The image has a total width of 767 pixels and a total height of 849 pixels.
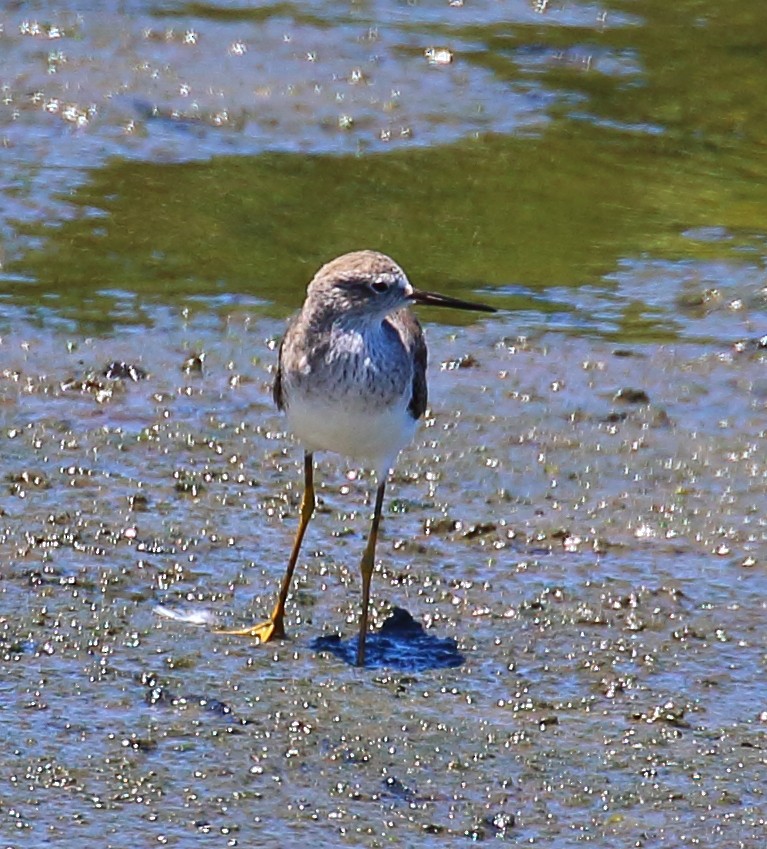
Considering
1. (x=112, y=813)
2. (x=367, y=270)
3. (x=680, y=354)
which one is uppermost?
(x=367, y=270)

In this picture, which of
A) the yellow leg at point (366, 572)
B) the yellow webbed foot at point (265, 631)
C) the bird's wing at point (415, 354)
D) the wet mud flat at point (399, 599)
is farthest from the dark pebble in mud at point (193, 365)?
the yellow webbed foot at point (265, 631)

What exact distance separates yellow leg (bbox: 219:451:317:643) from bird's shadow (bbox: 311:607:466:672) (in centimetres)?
15

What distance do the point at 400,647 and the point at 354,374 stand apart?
0.97 meters

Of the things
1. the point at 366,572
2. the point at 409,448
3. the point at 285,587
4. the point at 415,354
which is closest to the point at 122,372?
the point at 409,448

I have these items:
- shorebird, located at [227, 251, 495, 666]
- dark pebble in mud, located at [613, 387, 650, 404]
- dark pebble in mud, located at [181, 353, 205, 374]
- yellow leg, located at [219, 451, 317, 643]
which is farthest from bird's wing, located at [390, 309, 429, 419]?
dark pebble in mud, located at [181, 353, 205, 374]

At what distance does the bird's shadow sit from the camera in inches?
257

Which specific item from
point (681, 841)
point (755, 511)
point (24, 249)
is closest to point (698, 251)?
point (755, 511)

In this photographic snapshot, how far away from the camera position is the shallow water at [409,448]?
580cm

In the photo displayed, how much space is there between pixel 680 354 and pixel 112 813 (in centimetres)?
468

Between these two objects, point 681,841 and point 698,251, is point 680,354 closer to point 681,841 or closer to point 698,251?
point 698,251

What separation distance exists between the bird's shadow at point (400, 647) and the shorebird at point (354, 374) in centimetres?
7

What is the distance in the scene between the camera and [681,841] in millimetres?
5508

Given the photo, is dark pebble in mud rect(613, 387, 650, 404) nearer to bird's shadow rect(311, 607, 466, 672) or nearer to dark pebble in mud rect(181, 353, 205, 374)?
dark pebble in mud rect(181, 353, 205, 374)

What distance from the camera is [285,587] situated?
6.74 m
